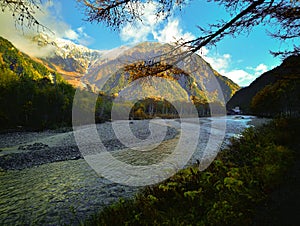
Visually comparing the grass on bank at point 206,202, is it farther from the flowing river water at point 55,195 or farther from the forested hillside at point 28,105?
the forested hillside at point 28,105

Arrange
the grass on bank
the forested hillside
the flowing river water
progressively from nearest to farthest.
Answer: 1. the grass on bank
2. the flowing river water
3. the forested hillside

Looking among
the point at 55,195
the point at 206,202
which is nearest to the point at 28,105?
the point at 55,195

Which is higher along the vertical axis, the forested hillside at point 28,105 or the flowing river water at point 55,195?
the forested hillside at point 28,105

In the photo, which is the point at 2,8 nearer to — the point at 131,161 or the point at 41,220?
the point at 41,220

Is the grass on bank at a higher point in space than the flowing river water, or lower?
higher

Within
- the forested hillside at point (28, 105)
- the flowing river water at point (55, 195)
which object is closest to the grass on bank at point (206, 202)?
the flowing river water at point (55, 195)

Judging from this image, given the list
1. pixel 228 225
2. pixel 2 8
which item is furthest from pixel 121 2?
pixel 228 225

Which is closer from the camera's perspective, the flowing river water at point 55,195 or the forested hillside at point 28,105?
the flowing river water at point 55,195

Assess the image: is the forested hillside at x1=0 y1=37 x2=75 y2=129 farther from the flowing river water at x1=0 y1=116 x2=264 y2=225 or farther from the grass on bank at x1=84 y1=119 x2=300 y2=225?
the grass on bank at x1=84 y1=119 x2=300 y2=225

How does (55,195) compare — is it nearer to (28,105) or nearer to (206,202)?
(206,202)

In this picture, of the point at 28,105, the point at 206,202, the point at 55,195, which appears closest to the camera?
the point at 206,202

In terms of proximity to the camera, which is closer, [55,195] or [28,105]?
[55,195]

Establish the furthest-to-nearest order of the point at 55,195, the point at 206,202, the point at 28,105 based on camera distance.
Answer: the point at 28,105
the point at 55,195
the point at 206,202

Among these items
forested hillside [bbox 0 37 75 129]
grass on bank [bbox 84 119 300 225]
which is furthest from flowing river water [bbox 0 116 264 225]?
forested hillside [bbox 0 37 75 129]
